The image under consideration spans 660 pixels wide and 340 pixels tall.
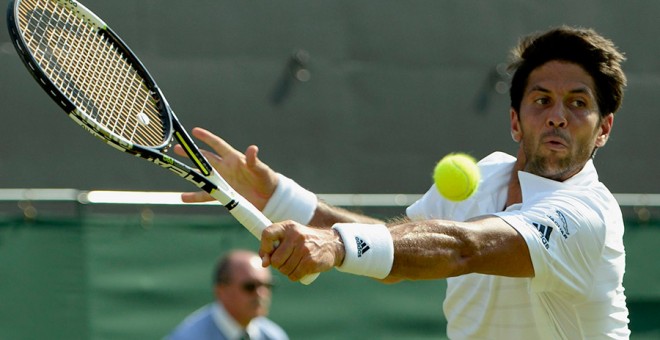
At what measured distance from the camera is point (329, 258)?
10.2ft

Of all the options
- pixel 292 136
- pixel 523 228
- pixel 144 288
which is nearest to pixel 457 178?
pixel 523 228

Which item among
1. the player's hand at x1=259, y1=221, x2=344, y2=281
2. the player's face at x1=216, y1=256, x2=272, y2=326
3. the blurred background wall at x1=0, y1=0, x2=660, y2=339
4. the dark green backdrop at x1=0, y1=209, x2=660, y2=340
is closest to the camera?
the player's hand at x1=259, y1=221, x2=344, y2=281

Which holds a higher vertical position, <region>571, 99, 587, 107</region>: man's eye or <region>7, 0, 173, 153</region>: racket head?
<region>571, 99, 587, 107</region>: man's eye

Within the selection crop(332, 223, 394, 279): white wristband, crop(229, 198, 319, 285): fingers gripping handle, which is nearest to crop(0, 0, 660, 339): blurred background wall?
crop(229, 198, 319, 285): fingers gripping handle

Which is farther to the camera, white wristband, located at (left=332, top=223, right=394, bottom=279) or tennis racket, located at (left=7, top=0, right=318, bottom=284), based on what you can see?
tennis racket, located at (left=7, top=0, right=318, bottom=284)

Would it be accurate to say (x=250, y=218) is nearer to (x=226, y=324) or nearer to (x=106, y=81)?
(x=106, y=81)

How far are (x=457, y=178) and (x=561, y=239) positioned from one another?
50 centimetres

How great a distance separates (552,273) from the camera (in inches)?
141

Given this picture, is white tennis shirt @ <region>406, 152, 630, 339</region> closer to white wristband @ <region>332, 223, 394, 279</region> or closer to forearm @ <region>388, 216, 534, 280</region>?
forearm @ <region>388, 216, 534, 280</region>

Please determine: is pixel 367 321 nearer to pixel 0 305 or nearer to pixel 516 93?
pixel 0 305

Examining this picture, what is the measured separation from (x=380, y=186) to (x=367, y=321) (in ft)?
3.23

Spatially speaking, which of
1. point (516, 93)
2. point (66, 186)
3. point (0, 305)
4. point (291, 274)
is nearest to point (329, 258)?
point (291, 274)

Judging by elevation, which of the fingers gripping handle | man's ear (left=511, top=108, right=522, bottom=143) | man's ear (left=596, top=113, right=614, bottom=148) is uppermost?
man's ear (left=596, top=113, right=614, bottom=148)

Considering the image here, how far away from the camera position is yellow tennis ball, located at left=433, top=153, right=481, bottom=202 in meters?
3.95
